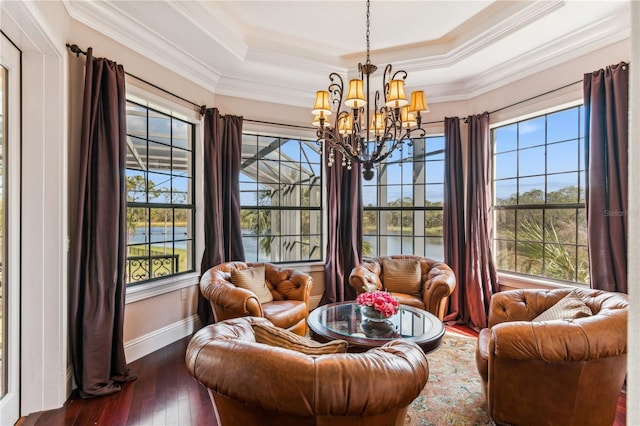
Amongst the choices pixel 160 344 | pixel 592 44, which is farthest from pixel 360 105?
pixel 160 344

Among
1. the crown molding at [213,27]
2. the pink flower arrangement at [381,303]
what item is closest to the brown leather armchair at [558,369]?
the pink flower arrangement at [381,303]

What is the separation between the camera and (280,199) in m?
4.77

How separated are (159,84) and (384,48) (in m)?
2.50

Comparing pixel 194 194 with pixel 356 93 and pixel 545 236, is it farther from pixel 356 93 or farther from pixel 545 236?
pixel 545 236

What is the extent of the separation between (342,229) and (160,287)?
2.43m

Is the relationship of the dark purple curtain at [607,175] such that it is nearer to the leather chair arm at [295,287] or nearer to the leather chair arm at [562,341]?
the leather chair arm at [562,341]

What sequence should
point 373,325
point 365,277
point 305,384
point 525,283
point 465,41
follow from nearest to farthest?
point 305,384 → point 373,325 → point 465,41 → point 525,283 → point 365,277

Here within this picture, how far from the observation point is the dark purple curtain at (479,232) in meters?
3.98

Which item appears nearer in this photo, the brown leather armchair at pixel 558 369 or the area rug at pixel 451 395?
the brown leather armchair at pixel 558 369

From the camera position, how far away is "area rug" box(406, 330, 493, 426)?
7.55 feet

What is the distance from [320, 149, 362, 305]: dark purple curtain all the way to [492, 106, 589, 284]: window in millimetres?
1754

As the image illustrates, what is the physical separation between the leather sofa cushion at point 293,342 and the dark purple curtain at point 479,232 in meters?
3.04

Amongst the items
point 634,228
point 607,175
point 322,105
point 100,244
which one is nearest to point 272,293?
point 100,244

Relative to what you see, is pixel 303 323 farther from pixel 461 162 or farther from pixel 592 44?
pixel 592 44
